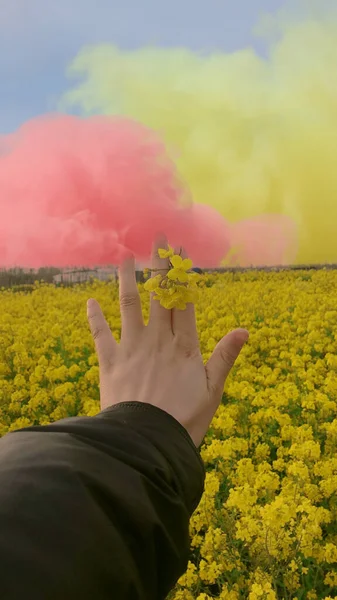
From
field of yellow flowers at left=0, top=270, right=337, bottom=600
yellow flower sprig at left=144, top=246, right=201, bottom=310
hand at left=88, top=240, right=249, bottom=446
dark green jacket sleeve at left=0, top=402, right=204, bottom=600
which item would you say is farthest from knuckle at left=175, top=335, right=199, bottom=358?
field of yellow flowers at left=0, top=270, right=337, bottom=600

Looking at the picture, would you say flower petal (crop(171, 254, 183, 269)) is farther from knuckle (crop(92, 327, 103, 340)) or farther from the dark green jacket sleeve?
knuckle (crop(92, 327, 103, 340))

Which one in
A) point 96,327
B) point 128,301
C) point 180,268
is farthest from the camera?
point 96,327

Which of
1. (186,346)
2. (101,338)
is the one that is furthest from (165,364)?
(101,338)

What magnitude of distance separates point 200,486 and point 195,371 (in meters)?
0.40

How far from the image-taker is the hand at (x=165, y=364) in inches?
58.0

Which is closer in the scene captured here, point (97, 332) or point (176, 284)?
point (176, 284)

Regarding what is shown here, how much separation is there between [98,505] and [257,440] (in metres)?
4.00

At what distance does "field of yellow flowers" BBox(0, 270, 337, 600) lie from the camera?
2680 millimetres

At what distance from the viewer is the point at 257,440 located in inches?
182

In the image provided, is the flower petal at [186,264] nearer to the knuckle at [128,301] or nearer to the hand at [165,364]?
the hand at [165,364]

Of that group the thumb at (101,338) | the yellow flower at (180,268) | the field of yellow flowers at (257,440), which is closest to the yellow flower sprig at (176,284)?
the yellow flower at (180,268)

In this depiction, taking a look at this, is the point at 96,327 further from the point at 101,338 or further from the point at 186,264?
the point at 186,264

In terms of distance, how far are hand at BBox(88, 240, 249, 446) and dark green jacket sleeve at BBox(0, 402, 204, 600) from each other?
28 cm

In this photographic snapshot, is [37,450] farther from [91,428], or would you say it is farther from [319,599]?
[319,599]
